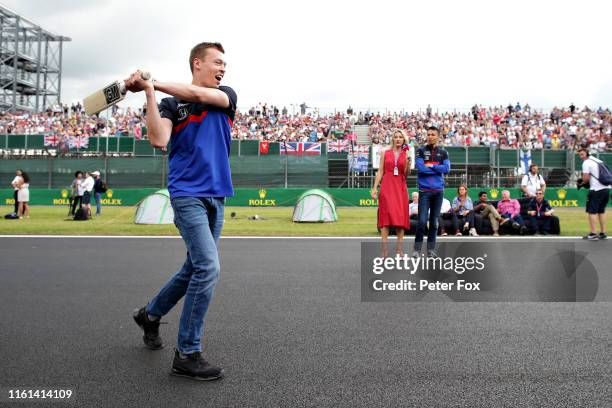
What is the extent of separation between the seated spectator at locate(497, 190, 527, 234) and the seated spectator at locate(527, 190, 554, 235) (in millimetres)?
266

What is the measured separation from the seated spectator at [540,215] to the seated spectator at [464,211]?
1.37m

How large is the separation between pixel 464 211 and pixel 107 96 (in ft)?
35.7

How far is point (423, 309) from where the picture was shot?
4.74 m

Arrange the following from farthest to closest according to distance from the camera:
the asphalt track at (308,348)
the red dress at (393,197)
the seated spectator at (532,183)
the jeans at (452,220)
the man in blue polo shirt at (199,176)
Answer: the seated spectator at (532,183) < the jeans at (452,220) < the red dress at (393,197) < the man in blue polo shirt at (199,176) < the asphalt track at (308,348)

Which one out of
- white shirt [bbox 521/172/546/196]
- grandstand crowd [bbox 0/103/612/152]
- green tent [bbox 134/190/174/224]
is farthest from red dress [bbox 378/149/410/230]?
grandstand crowd [bbox 0/103/612/152]

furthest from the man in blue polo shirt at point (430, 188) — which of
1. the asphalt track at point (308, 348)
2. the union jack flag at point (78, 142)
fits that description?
the union jack flag at point (78, 142)

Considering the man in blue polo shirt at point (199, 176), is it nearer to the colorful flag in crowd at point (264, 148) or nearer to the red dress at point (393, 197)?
the red dress at point (393, 197)

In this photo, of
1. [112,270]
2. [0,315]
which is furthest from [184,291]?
[112,270]

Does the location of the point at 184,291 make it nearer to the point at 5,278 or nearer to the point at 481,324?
the point at 481,324

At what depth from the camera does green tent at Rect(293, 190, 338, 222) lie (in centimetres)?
1585

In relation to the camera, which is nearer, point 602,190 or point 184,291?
point 184,291

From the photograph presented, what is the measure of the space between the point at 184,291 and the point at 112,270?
3.97 meters

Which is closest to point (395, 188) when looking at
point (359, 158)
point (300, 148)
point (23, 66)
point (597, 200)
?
point (597, 200)

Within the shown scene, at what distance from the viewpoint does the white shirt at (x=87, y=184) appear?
17.6 metres
